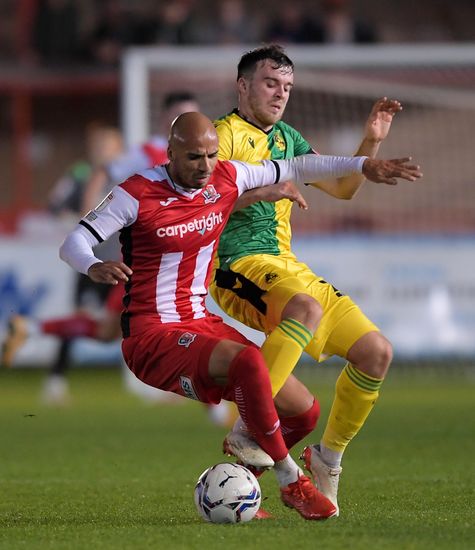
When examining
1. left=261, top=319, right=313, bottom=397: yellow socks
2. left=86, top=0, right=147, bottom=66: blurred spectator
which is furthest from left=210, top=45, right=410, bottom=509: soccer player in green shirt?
left=86, top=0, right=147, bottom=66: blurred spectator

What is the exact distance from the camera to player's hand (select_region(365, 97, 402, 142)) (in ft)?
22.0

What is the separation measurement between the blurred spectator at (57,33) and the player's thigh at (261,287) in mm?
12245

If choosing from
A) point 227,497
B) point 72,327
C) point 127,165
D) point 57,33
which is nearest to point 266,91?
point 227,497

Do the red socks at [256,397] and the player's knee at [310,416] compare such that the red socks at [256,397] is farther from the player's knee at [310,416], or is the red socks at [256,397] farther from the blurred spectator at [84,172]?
the blurred spectator at [84,172]

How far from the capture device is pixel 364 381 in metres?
6.37

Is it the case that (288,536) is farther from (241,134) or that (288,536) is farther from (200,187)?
(241,134)

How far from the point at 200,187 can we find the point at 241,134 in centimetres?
80

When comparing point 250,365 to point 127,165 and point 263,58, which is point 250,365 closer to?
point 263,58

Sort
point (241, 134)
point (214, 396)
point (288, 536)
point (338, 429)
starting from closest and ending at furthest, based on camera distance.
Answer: point (288, 536) → point (214, 396) → point (338, 429) → point (241, 134)

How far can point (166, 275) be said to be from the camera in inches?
246

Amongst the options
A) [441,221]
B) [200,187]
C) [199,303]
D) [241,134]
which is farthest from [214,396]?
[441,221]

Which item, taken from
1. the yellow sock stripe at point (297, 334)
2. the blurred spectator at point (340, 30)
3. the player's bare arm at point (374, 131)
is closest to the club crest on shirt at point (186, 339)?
the yellow sock stripe at point (297, 334)

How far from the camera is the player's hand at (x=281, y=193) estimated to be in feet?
20.7

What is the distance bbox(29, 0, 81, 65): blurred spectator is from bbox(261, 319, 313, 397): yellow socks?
12.9 metres
